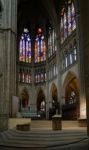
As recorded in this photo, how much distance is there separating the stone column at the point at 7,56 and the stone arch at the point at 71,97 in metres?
11.0

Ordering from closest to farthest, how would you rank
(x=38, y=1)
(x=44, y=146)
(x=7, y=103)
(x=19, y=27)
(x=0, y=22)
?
(x=44, y=146) → (x=7, y=103) → (x=0, y=22) → (x=38, y=1) → (x=19, y=27)

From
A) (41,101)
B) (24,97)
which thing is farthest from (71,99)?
(24,97)

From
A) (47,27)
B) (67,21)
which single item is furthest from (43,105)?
(67,21)

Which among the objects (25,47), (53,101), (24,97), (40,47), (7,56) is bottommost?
(53,101)

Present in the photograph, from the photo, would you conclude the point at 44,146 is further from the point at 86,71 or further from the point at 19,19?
the point at 19,19

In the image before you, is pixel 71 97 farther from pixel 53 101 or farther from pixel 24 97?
pixel 24 97

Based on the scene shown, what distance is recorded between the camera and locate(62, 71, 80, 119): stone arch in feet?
107

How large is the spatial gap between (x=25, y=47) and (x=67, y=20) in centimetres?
1285

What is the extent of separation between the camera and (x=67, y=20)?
35.9 metres

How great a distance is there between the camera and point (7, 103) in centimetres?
2247

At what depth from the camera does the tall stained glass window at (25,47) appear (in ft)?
151

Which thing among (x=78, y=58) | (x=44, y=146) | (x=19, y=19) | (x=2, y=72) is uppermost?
(x=19, y=19)

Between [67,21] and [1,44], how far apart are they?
48.0 feet

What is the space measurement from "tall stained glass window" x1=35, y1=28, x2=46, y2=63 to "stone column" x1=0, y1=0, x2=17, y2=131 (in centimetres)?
2010
